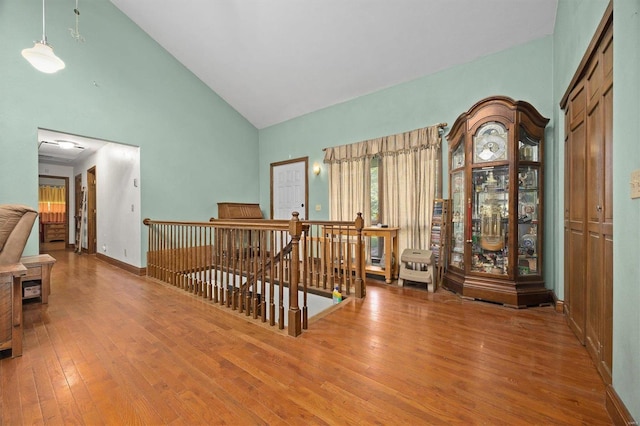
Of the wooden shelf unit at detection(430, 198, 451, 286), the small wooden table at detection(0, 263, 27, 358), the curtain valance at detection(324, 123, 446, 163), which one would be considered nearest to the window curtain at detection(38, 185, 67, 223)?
the small wooden table at detection(0, 263, 27, 358)

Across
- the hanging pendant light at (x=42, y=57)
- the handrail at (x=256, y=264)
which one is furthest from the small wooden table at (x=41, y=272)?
the hanging pendant light at (x=42, y=57)

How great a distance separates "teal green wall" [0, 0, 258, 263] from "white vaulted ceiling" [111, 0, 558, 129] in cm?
48

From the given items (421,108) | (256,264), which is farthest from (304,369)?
(421,108)

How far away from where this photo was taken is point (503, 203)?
3.29 meters

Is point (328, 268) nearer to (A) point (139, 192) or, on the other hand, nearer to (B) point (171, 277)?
(B) point (171, 277)

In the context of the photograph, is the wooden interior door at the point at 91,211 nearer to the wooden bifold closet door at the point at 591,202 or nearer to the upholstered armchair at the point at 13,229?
the upholstered armchair at the point at 13,229

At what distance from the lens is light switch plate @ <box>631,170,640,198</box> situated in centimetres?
123

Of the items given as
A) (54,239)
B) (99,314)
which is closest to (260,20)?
(99,314)

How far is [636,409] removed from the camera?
1240 millimetres

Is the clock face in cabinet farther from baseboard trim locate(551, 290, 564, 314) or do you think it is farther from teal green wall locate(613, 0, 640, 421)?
teal green wall locate(613, 0, 640, 421)

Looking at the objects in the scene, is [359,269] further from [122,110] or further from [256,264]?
[122,110]

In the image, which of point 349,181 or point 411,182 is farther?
point 349,181

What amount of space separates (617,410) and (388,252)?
2925mm

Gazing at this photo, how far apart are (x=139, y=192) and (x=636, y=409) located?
5.98 metres
